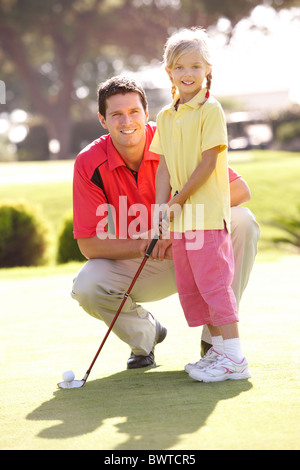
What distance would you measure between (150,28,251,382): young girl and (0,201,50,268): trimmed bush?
8453mm

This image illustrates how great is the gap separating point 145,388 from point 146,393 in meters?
0.11

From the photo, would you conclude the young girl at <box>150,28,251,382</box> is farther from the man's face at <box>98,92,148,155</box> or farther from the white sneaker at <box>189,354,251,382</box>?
the man's face at <box>98,92,148,155</box>

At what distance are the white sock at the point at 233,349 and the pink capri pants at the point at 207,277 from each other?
9 centimetres

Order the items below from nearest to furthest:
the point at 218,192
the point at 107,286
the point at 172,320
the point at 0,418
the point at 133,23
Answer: the point at 0,418, the point at 218,192, the point at 107,286, the point at 172,320, the point at 133,23

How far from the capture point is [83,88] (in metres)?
50.8

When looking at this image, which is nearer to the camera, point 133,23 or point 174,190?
point 174,190

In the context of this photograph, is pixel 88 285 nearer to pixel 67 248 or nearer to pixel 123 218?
pixel 123 218

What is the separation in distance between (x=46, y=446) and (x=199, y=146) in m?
1.60

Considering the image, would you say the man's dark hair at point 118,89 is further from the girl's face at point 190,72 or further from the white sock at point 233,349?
the white sock at point 233,349

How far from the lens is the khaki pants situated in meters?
3.83

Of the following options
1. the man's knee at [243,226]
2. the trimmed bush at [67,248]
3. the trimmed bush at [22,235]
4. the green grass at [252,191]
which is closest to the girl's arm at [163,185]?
the man's knee at [243,226]

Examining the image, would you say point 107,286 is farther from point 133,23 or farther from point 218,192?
point 133,23

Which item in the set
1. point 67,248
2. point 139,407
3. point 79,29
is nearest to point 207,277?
point 139,407

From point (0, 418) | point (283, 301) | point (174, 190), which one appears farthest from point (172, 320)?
point (0, 418)
